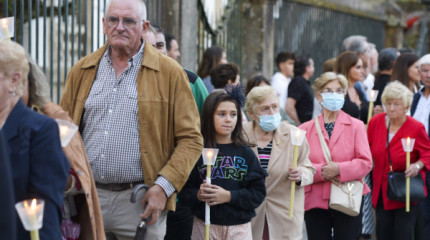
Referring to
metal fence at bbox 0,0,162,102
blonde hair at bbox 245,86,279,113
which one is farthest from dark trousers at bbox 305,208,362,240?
metal fence at bbox 0,0,162,102

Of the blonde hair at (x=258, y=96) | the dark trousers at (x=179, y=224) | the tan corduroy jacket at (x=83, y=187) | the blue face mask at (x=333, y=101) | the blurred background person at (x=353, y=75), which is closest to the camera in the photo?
the tan corduroy jacket at (x=83, y=187)

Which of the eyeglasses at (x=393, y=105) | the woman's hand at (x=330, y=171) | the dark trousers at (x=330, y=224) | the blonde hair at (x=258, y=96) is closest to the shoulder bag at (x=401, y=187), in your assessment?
the dark trousers at (x=330, y=224)

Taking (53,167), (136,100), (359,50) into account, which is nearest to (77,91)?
(136,100)

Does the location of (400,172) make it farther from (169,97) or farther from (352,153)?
(169,97)

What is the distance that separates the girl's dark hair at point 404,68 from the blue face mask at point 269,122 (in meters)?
3.11

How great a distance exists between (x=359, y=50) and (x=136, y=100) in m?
6.92

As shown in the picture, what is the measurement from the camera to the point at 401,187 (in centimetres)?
738

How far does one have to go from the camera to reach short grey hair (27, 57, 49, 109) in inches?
154

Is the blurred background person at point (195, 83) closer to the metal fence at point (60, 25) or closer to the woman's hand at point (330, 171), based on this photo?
the metal fence at point (60, 25)

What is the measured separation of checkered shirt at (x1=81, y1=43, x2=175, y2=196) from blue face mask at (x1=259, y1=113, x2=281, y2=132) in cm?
189

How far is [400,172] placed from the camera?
24.7 ft

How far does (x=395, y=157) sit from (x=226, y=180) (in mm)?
2441

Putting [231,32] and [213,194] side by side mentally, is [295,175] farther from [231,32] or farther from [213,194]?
[231,32]

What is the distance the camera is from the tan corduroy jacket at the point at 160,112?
4695 mm
